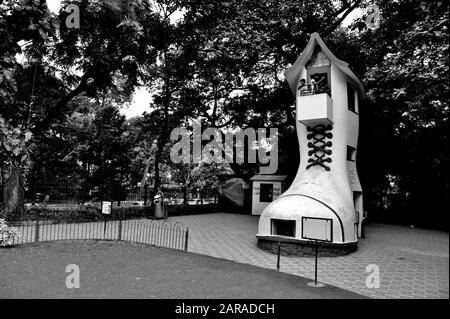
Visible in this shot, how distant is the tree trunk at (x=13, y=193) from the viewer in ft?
54.5

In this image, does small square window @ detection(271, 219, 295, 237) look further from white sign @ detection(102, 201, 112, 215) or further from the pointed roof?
white sign @ detection(102, 201, 112, 215)

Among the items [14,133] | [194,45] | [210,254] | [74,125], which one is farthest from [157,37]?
[210,254]

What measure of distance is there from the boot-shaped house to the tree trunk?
12646mm

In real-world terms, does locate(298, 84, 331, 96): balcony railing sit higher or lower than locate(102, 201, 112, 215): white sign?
higher

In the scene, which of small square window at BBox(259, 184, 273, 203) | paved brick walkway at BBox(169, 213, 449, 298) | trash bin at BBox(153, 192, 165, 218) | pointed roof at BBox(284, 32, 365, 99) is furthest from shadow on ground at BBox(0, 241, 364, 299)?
small square window at BBox(259, 184, 273, 203)

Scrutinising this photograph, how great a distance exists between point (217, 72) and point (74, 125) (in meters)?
12.3

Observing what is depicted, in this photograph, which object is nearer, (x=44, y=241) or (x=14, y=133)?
(x=14, y=133)

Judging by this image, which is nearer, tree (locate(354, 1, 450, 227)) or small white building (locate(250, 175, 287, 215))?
tree (locate(354, 1, 450, 227))

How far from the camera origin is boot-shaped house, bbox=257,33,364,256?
11.9m

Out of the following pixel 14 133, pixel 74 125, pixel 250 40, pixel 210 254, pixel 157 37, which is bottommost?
pixel 210 254

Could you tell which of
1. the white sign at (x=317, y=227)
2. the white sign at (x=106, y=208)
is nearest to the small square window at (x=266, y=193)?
the white sign at (x=106, y=208)

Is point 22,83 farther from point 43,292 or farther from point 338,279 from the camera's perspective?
point 338,279
